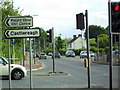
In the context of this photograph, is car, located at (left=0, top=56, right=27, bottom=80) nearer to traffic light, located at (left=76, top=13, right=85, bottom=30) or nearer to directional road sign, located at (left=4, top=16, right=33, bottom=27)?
traffic light, located at (left=76, top=13, right=85, bottom=30)

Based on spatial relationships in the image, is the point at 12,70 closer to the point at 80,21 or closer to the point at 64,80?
the point at 64,80

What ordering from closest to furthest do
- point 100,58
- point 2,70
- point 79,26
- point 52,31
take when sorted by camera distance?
1. point 79,26
2. point 2,70
3. point 52,31
4. point 100,58

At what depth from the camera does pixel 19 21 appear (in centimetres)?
1012

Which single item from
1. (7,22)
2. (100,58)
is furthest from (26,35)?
(100,58)

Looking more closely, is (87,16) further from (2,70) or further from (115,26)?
(2,70)

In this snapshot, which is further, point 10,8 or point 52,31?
point 10,8

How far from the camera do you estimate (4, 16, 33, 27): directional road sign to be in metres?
10.0

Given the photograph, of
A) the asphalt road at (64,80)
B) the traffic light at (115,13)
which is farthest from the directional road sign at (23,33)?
the asphalt road at (64,80)

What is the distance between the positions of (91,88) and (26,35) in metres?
4.58

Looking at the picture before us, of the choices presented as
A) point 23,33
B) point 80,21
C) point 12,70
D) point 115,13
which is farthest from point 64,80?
point 115,13

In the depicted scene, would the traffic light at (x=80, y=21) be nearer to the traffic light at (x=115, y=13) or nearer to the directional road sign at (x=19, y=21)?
the traffic light at (x=115, y=13)

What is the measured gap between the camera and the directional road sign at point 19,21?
1002 centimetres

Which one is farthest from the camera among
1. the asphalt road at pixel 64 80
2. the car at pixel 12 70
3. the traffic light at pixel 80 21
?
the car at pixel 12 70

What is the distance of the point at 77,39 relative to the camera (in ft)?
444
